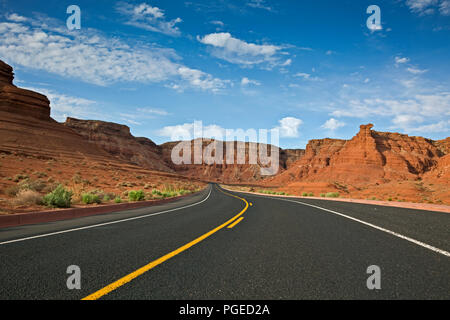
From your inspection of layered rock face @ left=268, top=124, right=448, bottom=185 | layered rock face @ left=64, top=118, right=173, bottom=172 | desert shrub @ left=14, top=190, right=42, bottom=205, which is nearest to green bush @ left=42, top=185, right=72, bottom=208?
desert shrub @ left=14, top=190, right=42, bottom=205

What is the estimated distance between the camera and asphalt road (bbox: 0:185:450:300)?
111 inches

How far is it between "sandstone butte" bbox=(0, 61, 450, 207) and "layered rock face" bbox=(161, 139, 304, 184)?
125 centimetres

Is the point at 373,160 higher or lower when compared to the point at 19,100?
lower

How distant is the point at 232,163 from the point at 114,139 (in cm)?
8115

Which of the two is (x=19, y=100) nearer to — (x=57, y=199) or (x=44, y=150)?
(x=44, y=150)

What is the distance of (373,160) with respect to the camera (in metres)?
82.5

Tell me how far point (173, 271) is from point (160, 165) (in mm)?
117449

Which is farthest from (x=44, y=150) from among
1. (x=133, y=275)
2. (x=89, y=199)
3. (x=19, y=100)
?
(x=133, y=275)

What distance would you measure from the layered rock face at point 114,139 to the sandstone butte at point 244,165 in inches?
13.9

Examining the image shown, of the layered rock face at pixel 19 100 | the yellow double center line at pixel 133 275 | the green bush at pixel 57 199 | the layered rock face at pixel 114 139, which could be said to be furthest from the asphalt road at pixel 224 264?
the layered rock face at pixel 114 139

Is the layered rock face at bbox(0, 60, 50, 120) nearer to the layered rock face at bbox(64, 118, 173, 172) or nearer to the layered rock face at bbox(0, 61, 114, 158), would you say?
the layered rock face at bbox(0, 61, 114, 158)

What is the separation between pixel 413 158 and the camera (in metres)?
85.9
